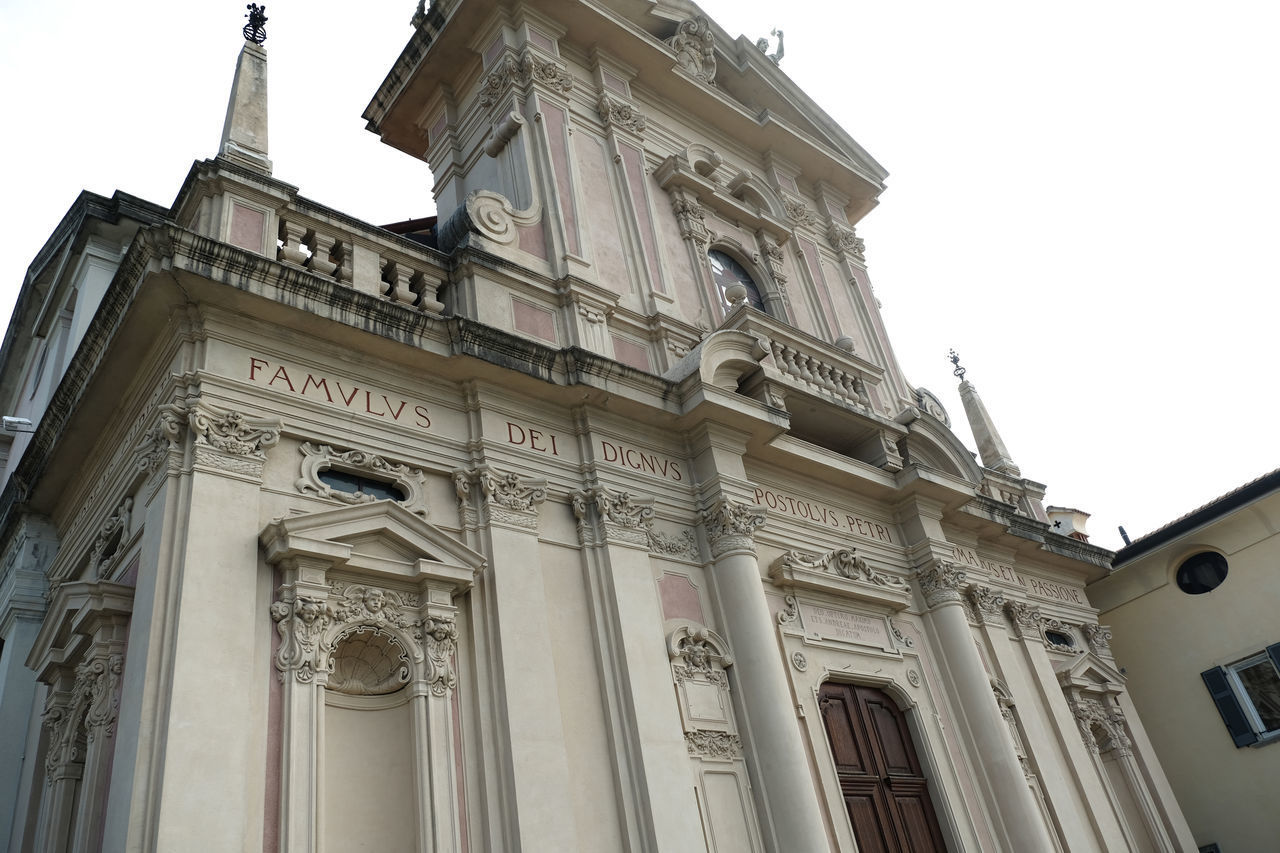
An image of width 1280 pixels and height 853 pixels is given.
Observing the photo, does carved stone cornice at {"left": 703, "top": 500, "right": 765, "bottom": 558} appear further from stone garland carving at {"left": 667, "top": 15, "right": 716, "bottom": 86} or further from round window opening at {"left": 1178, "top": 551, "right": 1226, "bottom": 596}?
round window opening at {"left": 1178, "top": 551, "right": 1226, "bottom": 596}

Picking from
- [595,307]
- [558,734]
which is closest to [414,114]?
[595,307]

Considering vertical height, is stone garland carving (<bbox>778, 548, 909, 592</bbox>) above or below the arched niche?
above

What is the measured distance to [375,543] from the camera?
818 cm

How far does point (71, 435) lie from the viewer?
31.9 feet

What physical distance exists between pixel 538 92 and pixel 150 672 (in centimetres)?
885

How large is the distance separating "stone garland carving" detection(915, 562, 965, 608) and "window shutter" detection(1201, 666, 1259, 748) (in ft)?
19.6

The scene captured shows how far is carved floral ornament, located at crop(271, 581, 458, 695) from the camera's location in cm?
746

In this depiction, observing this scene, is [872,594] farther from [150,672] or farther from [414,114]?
[414,114]

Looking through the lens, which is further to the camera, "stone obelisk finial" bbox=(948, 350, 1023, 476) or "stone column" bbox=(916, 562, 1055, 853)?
"stone obelisk finial" bbox=(948, 350, 1023, 476)

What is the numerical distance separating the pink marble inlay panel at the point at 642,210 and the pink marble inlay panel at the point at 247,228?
4966 mm

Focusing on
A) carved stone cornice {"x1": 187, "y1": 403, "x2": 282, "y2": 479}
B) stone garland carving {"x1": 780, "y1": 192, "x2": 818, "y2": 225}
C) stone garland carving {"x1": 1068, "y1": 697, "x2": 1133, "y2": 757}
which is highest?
stone garland carving {"x1": 780, "y1": 192, "x2": 818, "y2": 225}

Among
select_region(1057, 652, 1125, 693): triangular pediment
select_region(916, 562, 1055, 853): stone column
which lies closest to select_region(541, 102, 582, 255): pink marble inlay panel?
select_region(916, 562, 1055, 853): stone column

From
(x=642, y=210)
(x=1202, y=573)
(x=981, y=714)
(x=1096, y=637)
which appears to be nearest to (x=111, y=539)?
(x=642, y=210)

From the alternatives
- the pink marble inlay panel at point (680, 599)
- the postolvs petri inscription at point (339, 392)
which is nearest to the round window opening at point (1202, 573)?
the pink marble inlay panel at point (680, 599)
